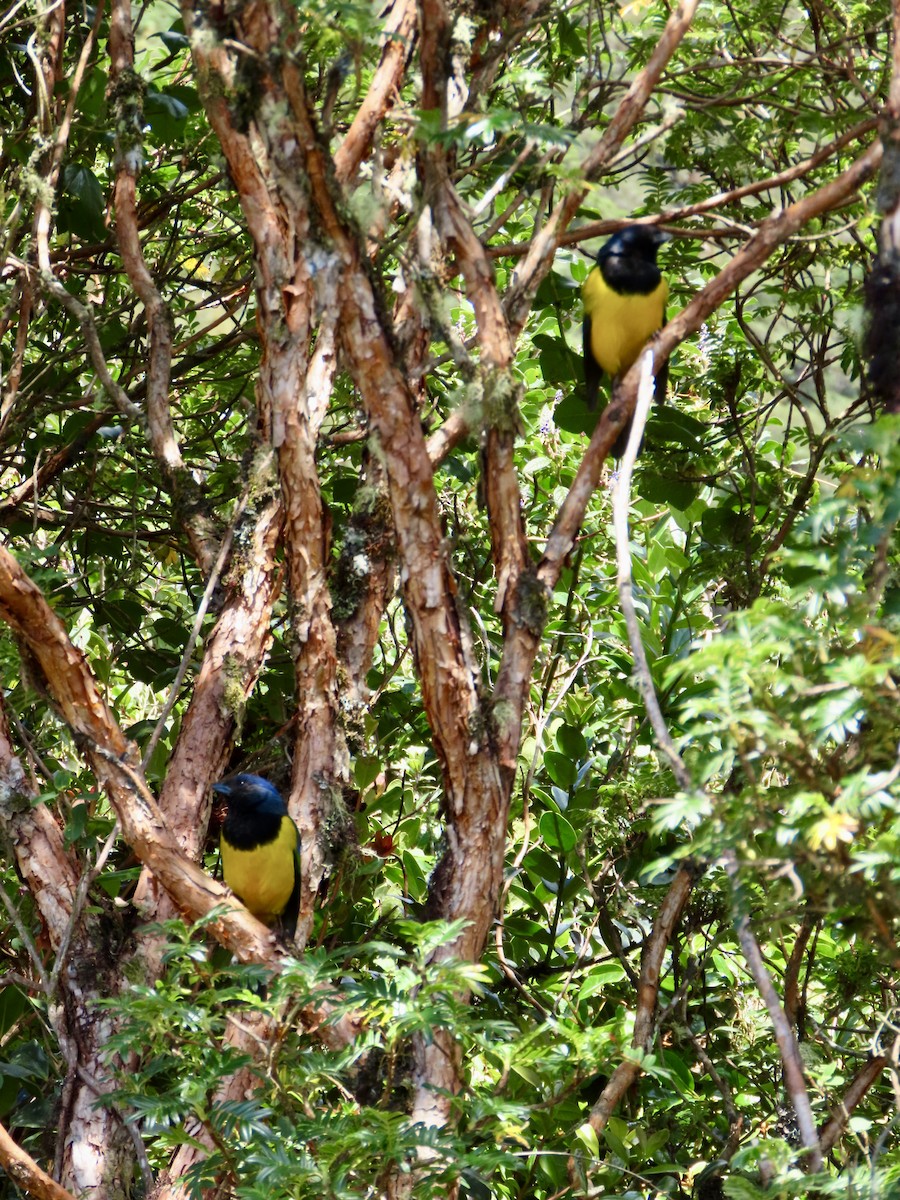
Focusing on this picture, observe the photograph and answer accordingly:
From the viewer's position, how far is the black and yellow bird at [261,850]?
3.32m

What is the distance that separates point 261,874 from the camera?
12.0 ft

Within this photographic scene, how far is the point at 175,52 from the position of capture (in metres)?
4.09

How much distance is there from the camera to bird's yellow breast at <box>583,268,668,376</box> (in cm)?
381

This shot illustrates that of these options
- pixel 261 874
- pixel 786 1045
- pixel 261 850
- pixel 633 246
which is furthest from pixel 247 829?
pixel 633 246

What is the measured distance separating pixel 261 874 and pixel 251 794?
1.09 ft

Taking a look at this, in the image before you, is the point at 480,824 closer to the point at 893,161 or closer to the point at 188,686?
the point at 893,161

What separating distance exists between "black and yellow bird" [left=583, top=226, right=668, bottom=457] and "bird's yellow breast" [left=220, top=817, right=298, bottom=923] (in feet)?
4.96

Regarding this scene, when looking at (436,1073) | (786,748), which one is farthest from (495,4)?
(436,1073)

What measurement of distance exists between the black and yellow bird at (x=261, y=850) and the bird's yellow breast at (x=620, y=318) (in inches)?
61.2

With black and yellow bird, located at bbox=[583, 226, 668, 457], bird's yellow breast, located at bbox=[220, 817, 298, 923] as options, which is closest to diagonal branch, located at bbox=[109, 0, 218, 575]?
bird's yellow breast, located at bbox=[220, 817, 298, 923]

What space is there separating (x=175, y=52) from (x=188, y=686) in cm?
198

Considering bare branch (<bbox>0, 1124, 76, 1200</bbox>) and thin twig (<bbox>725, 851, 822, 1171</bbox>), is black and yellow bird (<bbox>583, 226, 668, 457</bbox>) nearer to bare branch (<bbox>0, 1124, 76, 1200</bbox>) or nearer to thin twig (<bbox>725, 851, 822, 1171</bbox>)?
thin twig (<bbox>725, 851, 822, 1171</bbox>)

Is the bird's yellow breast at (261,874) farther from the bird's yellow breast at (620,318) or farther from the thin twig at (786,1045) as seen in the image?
the bird's yellow breast at (620,318)

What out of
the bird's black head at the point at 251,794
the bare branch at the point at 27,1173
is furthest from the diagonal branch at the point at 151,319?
the bare branch at the point at 27,1173
